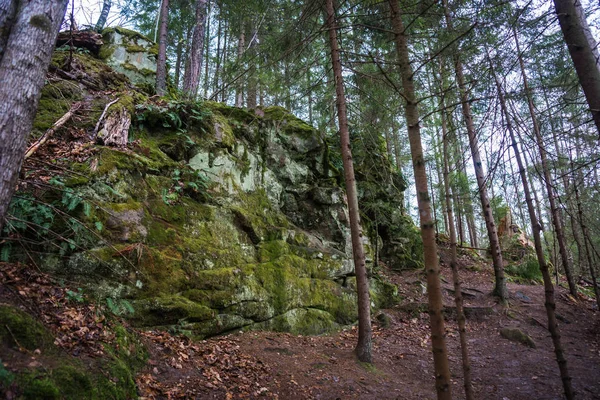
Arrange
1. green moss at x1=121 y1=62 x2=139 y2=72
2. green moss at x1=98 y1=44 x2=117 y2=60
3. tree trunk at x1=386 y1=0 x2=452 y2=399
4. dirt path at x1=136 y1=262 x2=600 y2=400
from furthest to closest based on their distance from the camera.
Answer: green moss at x1=121 y1=62 x2=139 y2=72, green moss at x1=98 y1=44 x2=117 y2=60, dirt path at x1=136 y1=262 x2=600 y2=400, tree trunk at x1=386 y1=0 x2=452 y2=399

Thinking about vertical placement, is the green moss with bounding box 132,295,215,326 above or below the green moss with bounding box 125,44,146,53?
below

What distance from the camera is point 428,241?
3.17 meters

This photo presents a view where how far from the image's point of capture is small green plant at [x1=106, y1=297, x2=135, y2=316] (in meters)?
4.39

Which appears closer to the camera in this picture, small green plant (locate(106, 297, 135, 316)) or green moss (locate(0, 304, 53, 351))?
green moss (locate(0, 304, 53, 351))

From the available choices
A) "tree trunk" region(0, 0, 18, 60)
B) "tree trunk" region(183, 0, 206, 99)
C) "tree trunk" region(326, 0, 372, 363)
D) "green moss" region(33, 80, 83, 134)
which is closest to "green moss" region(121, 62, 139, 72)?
"tree trunk" region(183, 0, 206, 99)

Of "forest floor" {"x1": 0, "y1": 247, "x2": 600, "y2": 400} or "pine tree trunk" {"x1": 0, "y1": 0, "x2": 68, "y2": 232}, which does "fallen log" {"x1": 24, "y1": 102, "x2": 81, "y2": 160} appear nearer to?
"pine tree trunk" {"x1": 0, "y1": 0, "x2": 68, "y2": 232}

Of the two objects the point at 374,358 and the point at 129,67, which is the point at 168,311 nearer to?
the point at 374,358

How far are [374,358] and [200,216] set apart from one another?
527cm

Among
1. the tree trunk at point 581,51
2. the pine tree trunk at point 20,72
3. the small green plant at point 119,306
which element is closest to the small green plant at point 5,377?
the pine tree trunk at point 20,72

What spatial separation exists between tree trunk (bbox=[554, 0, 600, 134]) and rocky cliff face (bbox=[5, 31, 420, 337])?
6.33 metres

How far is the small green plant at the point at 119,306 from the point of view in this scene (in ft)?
14.4

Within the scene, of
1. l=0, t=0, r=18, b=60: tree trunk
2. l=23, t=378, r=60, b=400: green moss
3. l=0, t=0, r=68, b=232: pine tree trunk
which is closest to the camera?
l=23, t=378, r=60, b=400: green moss

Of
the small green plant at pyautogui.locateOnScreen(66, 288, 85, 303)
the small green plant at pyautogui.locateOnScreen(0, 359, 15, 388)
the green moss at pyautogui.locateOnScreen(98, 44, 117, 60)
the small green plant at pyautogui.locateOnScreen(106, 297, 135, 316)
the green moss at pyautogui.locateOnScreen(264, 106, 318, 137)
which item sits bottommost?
the small green plant at pyautogui.locateOnScreen(0, 359, 15, 388)

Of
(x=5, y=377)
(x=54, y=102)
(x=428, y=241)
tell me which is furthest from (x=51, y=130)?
(x=428, y=241)
